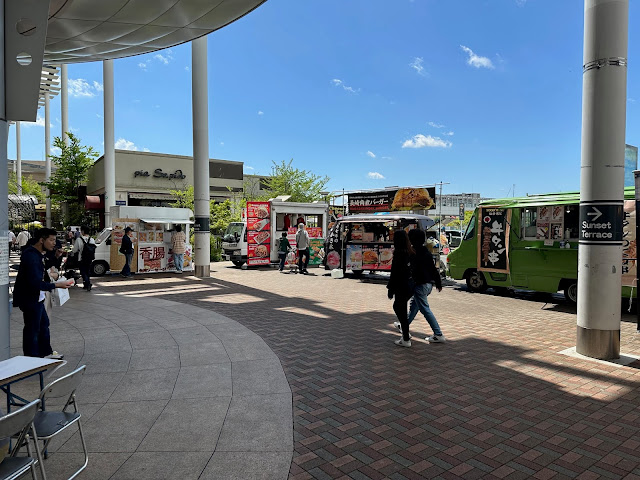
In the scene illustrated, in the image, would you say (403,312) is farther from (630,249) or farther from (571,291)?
(571,291)

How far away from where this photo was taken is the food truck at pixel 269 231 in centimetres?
1877

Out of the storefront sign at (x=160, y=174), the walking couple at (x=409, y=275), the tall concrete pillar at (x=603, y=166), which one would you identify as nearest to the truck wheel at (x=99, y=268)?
the walking couple at (x=409, y=275)

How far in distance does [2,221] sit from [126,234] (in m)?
11.5

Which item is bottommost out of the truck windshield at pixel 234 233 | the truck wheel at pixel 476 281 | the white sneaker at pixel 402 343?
the white sneaker at pixel 402 343

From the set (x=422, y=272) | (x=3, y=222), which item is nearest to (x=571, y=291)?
(x=422, y=272)

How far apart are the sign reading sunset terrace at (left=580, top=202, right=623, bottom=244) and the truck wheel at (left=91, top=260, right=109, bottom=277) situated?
14898 millimetres

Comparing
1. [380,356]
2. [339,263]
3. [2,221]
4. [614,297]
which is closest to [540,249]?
[614,297]

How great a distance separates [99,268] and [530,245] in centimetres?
1362

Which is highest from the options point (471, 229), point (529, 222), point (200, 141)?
point (200, 141)

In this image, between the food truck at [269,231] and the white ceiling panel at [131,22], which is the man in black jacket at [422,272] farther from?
the food truck at [269,231]

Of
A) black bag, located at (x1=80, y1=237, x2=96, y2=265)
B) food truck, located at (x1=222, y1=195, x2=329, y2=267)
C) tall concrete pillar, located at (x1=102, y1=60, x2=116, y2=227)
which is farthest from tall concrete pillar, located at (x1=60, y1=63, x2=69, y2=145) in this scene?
black bag, located at (x1=80, y1=237, x2=96, y2=265)

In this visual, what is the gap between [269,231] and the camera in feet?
63.0

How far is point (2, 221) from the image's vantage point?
3854 mm

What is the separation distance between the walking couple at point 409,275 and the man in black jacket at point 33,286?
169 inches
